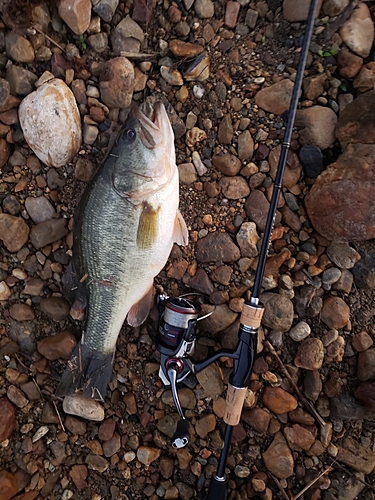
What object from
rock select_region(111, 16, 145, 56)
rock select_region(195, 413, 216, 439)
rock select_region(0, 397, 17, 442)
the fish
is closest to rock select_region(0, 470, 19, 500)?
rock select_region(0, 397, 17, 442)

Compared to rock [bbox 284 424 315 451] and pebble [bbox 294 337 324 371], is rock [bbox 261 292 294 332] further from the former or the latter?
rock [bbox 284 424 315 451]

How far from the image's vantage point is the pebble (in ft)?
8.95

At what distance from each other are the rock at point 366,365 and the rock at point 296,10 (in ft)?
8.22

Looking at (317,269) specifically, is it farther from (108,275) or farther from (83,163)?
(83,163)

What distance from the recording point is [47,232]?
2.82m

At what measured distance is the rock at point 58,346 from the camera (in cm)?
285

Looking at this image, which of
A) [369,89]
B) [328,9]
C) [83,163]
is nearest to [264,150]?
[369,89]

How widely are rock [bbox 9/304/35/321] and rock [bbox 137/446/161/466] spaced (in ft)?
4.48

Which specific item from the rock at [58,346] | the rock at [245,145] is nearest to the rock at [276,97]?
the rock at [245,145]

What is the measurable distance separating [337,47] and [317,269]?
5.37 feet

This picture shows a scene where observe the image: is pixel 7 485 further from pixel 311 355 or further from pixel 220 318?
pixel 311 355

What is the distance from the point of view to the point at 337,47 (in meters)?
2.71

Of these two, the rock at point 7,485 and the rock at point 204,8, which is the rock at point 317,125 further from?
the rock at point 7,485

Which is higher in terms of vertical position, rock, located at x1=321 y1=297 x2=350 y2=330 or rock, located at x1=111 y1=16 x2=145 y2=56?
rock, located at x1=111 y1=16 x2=145 y2=56
